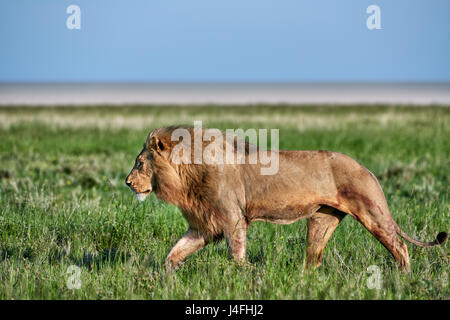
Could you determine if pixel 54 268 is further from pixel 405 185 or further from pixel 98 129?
pixel 98 129

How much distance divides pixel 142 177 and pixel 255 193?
1.02 m

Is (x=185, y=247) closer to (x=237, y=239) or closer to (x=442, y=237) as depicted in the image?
(x=237, y=239)

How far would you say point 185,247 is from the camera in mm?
5277

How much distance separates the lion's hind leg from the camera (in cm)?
536

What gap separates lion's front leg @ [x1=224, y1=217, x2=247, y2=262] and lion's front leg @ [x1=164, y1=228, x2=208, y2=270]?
0.94ft

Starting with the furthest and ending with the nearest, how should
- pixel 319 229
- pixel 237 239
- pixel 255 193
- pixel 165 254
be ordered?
pixel 165 254 < pixel 319 229 < pixel 255 193 < pixel 237 239

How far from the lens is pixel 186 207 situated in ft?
17.3

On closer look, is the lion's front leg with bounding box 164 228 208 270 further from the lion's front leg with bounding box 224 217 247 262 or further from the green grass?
the lion's front leg with bounding box 224 217 247 262

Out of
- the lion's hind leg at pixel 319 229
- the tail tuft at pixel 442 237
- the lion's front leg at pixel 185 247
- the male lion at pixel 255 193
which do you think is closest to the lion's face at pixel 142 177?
the male lion at pixel 255 193

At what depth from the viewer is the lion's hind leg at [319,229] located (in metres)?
5.36

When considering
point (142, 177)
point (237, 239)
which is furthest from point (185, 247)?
point (142, 177)

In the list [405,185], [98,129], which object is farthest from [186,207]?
[98,129]

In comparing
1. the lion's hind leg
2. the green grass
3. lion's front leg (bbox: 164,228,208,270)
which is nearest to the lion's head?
lion's front leg (bbox: 164,228,208,270)

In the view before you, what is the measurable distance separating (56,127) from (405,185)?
18628 mm
